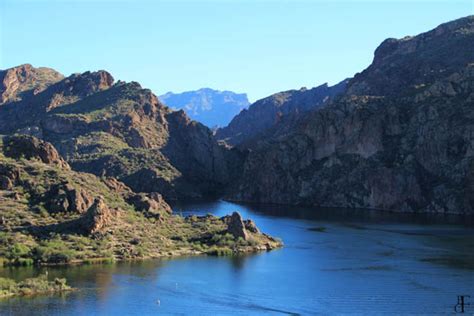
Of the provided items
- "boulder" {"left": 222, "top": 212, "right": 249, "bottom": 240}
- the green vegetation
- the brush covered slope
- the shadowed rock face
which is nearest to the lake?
the green vegetation

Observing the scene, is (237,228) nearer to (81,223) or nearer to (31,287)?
(81,223)

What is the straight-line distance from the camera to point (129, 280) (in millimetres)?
95375

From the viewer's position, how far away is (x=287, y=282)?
97875 millimetres

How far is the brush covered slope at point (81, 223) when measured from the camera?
109 m

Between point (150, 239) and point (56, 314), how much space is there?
42.9 meters

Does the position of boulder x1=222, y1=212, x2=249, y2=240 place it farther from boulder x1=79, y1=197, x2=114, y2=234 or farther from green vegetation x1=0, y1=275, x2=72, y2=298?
green vegetation x1=0, y1=275, x2=72, y2=298

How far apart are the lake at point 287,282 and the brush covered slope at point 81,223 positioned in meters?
4.46

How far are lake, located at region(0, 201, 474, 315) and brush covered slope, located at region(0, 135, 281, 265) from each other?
446 cm

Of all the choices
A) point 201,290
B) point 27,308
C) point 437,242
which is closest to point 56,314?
point 27,308

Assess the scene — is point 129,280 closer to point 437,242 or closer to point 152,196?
point 152,196

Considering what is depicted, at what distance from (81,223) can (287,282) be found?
104ft

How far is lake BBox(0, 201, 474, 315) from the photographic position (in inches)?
3233

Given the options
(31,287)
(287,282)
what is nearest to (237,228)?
(287,282)

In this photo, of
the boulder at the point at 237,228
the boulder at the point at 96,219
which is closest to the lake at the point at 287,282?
the boulder at the point at 237,228
